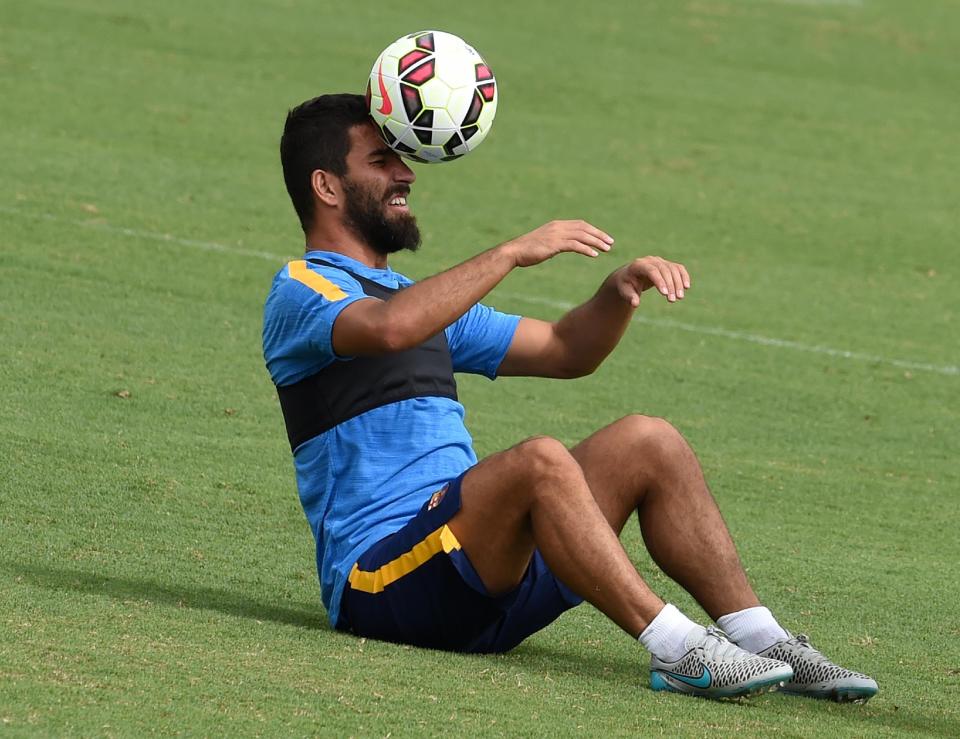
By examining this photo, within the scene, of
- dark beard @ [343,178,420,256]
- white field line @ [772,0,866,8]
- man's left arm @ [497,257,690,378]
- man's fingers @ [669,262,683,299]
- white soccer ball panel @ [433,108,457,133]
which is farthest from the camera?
white field line @ [772,0,866,8]

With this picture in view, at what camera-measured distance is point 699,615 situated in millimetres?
6148

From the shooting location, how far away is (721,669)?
466 centimetres

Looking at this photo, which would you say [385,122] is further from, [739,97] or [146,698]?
[739,97]

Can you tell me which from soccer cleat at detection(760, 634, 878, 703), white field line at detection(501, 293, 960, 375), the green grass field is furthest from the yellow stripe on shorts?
white field line at detection(501, 293, 960, 375)

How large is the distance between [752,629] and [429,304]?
1295 millimetres

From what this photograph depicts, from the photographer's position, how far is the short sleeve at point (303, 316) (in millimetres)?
5047

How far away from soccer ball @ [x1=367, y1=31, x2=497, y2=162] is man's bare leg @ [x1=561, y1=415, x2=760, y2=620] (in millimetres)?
1220

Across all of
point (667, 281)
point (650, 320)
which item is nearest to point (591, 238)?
point (667, 281)

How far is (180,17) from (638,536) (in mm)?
11783

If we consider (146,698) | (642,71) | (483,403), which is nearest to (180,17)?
(642,71)

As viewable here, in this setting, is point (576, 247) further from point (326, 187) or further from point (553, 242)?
point (326, 187)

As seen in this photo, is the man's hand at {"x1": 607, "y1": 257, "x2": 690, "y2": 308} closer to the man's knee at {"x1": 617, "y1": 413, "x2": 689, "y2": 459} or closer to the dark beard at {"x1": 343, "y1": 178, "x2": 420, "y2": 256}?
the man's knee at {"x1": 617, "y1": 413, "x2": 689, "y2": 459}

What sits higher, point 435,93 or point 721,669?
point 435,93

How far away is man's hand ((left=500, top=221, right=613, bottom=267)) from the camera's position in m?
5.00
